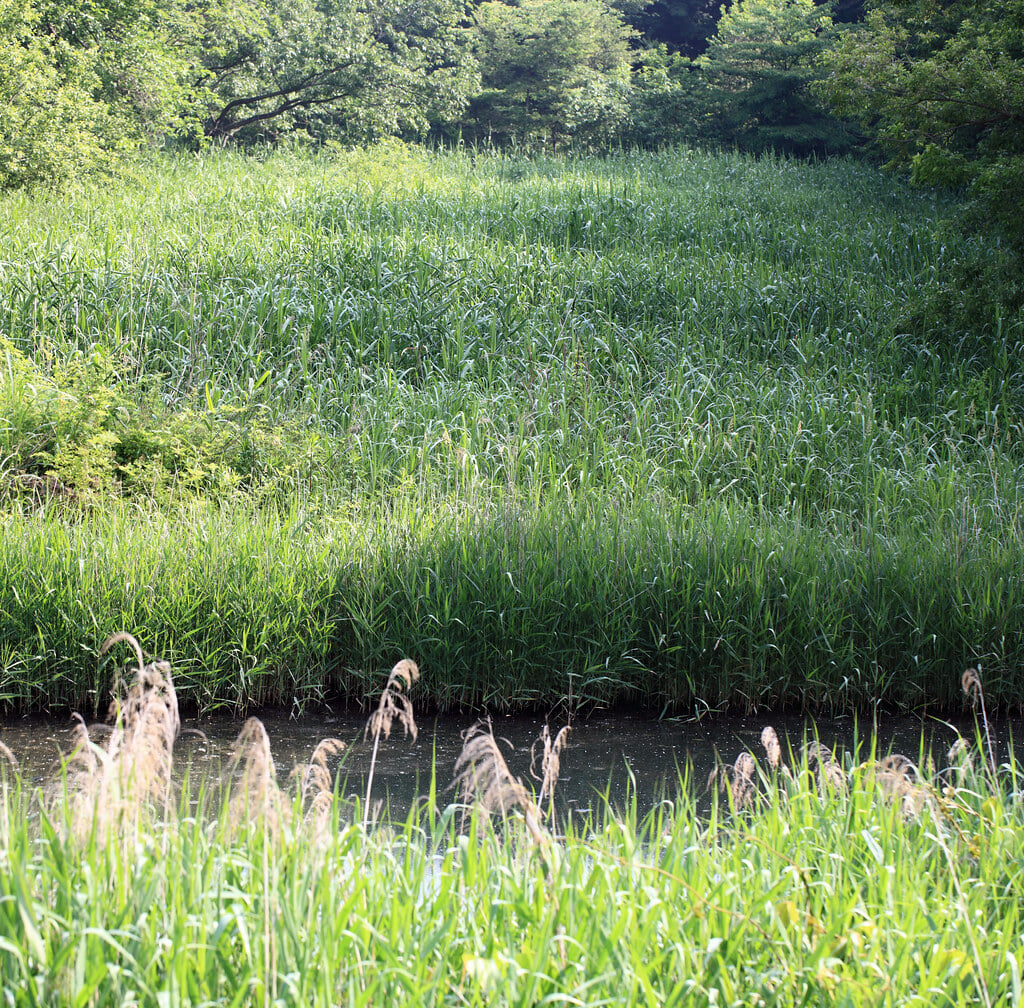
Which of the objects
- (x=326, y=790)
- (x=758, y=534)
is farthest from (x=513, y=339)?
(x=326, y=790)

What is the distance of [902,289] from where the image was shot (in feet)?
36.1

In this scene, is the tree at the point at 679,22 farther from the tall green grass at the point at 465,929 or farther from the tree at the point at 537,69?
the tall green grass at the point at 465,929

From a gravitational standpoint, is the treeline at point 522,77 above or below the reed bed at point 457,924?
above

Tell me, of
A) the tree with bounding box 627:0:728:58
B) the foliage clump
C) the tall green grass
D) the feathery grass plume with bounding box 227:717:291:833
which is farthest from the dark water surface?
the tree with bounding box 627:0:728:58

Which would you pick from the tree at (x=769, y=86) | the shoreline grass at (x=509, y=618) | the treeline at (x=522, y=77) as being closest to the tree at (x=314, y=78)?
the treeline at (x=522, y=77)

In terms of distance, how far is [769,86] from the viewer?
22.9 metres

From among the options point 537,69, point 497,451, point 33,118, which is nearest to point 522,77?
point 537,69

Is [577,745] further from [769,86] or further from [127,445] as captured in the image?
[769,86]

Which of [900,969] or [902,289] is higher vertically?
[902,289]

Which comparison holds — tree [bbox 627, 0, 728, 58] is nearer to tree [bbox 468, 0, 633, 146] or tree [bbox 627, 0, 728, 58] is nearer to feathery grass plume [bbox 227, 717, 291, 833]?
tree [bbox 468, 0, 633, 146]

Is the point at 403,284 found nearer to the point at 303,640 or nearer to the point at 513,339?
the point at 513,339

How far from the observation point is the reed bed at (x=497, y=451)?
484 centimetres

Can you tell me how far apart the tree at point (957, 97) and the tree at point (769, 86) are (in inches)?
553

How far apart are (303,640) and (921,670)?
3.39 metres
